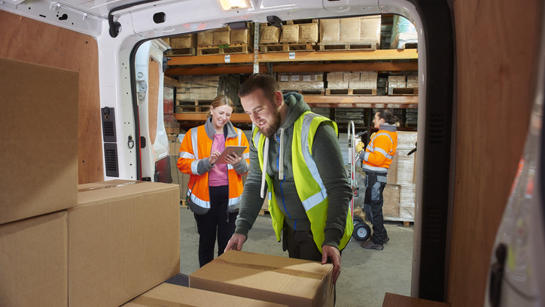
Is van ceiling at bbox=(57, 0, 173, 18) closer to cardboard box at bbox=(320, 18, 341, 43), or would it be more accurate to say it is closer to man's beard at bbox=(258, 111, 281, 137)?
man's beard at bbox=(258, 111, 281, 137)

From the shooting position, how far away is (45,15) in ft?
6.72

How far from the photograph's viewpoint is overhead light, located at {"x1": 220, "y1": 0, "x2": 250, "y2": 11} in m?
1.85

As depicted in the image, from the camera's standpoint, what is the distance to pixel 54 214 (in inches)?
34.8

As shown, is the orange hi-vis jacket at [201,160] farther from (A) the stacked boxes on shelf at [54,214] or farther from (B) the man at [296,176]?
(A) the stacked boxes on shelf at [54,214]

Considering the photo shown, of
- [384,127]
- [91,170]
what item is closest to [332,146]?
[91,170]

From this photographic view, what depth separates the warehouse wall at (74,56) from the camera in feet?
6.26

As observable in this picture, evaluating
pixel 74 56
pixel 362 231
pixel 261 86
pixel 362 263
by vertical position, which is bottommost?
pixel 362 263

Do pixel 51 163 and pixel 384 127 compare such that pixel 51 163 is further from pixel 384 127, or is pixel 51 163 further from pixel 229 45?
pixel 229 45

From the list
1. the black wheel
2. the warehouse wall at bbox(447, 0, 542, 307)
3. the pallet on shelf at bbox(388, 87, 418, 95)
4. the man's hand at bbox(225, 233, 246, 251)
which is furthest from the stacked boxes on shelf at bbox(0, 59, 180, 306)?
the pallet on shelf at bbox(388, 87, 418, 95)

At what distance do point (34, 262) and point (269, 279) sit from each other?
0.76 metres

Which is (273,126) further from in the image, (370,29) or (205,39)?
(205,39)

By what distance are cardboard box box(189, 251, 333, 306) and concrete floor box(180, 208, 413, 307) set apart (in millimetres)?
1898

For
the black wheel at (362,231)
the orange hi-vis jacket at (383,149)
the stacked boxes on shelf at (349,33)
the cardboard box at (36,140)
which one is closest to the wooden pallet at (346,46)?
the stacked boxes on shelf at (349,33)

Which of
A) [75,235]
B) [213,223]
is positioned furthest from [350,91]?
[75,235]
